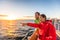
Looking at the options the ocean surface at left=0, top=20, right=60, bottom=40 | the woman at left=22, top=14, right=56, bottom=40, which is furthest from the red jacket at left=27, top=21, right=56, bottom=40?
the ocean surface at left=0, top=20, right=60, bottom=40

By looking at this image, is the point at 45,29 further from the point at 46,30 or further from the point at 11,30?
the point at 11,30

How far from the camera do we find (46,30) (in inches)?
102

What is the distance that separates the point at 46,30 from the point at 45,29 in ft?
0.07

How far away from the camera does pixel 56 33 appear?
269 centimetres

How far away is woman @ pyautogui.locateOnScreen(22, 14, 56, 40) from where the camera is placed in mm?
2580

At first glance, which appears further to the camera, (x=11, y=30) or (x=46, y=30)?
(x=11, y=30)

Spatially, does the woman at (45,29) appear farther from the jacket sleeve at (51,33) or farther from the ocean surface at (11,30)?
the ocean surface at (11,30)

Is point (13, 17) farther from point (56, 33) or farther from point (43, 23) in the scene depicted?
point (56, 33)

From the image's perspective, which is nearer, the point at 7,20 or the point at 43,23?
the point at 43,23

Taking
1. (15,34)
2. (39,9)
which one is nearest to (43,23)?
(39,9)

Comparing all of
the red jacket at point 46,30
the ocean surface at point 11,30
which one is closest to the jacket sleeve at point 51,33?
the red jacket at point 46,30

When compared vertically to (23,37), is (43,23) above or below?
above

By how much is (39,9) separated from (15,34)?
536mm

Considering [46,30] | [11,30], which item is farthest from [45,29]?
[11,30]
